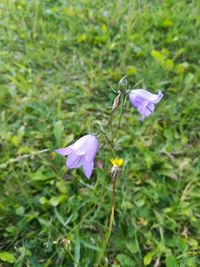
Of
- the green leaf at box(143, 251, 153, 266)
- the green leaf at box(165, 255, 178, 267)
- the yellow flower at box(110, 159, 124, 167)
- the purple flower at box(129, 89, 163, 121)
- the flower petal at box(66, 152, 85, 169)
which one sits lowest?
the green leaf at box(143, 251, 153, 266)

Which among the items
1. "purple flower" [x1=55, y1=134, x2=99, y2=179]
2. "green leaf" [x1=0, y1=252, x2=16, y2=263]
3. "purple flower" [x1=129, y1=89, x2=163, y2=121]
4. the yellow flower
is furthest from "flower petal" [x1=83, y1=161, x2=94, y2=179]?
"green leaf" [x1=0, y1=252, x2=16, y2=263]

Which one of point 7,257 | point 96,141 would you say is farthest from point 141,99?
point 7,257

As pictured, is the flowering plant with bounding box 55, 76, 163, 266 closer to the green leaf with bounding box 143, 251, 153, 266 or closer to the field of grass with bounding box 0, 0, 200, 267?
the field of grass with bounding box 0, 0, 200, 267

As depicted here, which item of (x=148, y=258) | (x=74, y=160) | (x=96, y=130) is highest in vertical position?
(x=74, y=160)

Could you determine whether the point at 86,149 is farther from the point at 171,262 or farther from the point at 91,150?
the point at 171,262

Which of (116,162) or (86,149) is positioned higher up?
(86,149)

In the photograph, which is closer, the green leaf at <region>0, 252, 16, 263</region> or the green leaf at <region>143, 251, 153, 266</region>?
the green leaf at <region>0, 252, 16, 263</region>

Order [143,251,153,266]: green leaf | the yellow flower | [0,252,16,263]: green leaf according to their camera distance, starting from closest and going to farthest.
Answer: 1. the yellow flower
2. [0,252,16,263]: green leaf
3. [143,251,153,266]: green leaf

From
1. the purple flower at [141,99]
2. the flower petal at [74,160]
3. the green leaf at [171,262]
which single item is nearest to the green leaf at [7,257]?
the flower petal at [74,160]

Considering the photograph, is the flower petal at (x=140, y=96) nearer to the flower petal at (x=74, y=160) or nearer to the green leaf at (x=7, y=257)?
the flower petal at (x=74, y=160)

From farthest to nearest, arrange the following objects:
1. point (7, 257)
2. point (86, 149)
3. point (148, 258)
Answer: point (148, 258), point (7, 257), point (86, 149)
